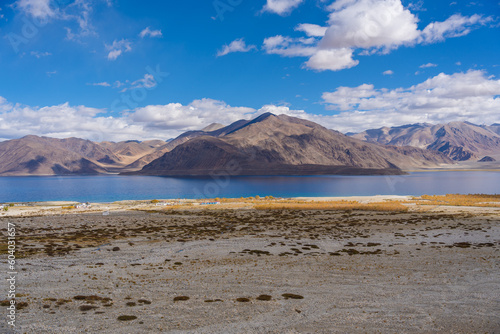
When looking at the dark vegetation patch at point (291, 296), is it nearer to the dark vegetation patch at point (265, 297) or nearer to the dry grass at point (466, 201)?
the dark vegetation patch at point (265, 297)

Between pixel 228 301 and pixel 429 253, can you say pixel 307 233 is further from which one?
pixel 228 301

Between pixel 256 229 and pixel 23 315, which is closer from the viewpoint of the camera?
pixel 23 315

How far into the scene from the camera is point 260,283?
13953 mm

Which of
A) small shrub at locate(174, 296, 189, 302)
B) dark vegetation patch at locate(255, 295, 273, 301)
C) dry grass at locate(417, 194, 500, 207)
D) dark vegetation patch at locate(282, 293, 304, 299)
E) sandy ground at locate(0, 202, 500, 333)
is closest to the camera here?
sandy ground at locate(0, 202, 500, 333)

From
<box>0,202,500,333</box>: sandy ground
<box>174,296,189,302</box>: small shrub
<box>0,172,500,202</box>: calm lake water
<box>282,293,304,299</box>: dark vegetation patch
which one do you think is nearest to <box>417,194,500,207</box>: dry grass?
<box>0,202,500,333</box>: sandy ground

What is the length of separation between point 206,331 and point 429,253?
1558 centimetres

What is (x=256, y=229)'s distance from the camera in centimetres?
3042

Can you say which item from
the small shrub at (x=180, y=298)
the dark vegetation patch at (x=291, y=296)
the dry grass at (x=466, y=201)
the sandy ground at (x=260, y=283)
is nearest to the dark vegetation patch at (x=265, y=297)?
the sandy ground at (x=260, y=283)

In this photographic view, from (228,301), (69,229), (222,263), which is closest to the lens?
(228,301)

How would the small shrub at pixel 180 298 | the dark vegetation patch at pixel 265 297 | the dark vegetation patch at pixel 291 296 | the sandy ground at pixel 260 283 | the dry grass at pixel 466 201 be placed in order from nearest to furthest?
the sandy ground at pixel 260 283, the small shrub at pixel 180 298, the dark vegetation patch at pixel 265 297, the dark vegetation patch at pixel 291 296, the dry grass at pixel 466 201

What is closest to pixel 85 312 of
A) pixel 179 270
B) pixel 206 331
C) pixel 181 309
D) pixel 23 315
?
pixel 23 315

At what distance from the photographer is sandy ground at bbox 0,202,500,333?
10.1 m

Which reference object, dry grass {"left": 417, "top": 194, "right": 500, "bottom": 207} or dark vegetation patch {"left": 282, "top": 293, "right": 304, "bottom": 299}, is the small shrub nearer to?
dark vegetation patch {"left": 282, "top": 293, "right": 304, "bottom": 299}

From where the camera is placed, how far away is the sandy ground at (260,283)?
10.1m
